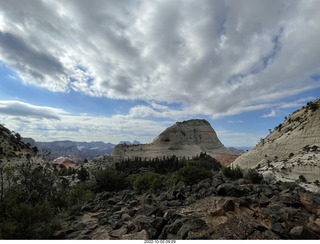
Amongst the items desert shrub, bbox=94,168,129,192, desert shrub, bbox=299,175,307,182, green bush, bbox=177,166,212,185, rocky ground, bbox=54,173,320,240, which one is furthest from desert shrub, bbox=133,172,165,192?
desert shrub, bbox=299,175,307,182

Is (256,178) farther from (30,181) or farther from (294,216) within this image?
(30,181)

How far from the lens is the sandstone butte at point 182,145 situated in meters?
87.1

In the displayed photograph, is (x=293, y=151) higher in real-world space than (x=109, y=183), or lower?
higher

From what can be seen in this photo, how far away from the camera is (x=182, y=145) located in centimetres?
9706

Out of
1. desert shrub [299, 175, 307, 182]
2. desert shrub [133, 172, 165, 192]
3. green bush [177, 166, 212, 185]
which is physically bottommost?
desert shrub [133, 172, 165, 192]

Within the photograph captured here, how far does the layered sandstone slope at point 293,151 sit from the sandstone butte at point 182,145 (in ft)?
158

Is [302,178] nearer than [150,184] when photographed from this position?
No

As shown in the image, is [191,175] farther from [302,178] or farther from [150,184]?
[302,178]

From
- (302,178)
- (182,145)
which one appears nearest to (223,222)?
(302,178)

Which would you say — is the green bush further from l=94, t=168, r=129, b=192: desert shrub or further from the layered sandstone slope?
the layered sandstone slope

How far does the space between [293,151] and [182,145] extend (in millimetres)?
69074

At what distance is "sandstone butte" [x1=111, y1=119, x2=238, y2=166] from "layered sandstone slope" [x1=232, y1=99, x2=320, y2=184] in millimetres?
48264

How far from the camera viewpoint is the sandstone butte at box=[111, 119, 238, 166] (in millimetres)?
87062
